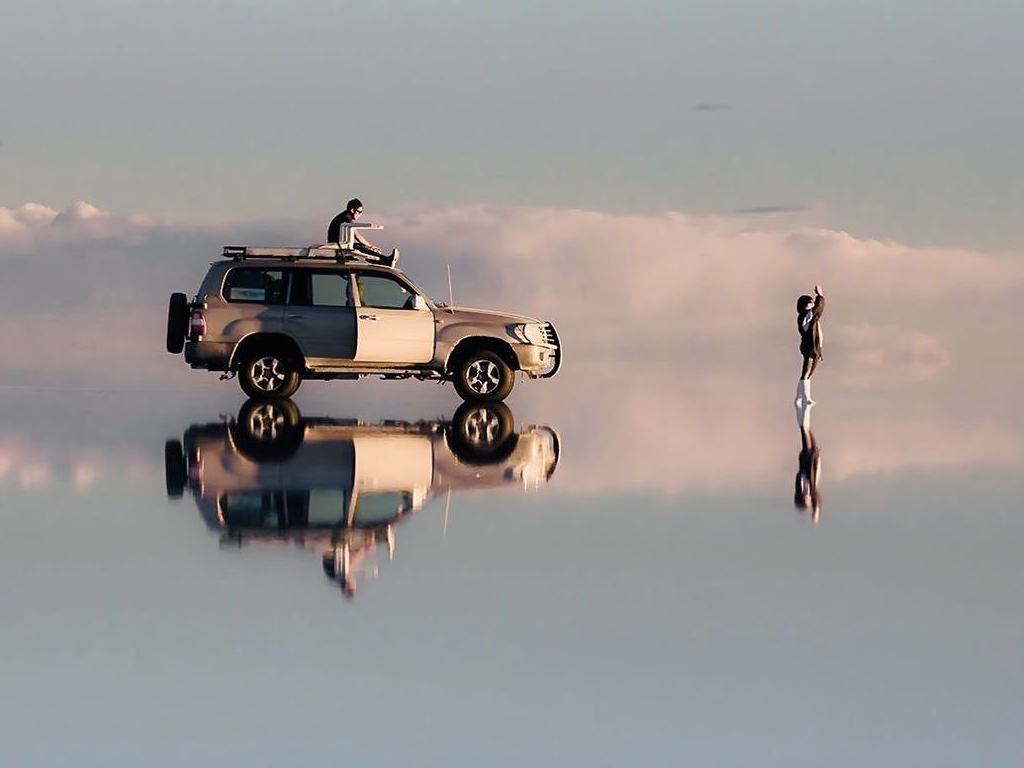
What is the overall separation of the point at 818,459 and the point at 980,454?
2396 millimetres

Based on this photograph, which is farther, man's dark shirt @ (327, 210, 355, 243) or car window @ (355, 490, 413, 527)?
man's dark shirt @ (327, 210, 355, 243)

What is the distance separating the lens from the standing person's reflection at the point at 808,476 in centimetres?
1552

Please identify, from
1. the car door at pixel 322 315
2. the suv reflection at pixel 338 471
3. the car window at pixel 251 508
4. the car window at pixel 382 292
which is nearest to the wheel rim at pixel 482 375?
the car window at pixel 382 292

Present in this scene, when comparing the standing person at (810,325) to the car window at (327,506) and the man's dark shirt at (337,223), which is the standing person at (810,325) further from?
the car window at (327,506)

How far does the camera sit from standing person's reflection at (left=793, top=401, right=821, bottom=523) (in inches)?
611

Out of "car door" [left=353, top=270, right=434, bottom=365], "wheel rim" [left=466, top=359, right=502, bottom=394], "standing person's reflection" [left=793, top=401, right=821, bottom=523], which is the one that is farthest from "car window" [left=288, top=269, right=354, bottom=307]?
"standing person's reflection" [left=793, top=401, right=821, bottom=523]

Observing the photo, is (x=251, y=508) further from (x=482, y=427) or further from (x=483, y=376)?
(x=483, y=376)

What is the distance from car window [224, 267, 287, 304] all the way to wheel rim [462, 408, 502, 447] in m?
3.28

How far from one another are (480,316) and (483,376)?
92cm

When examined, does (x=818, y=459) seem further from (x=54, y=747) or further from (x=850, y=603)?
(x=54, y=747)

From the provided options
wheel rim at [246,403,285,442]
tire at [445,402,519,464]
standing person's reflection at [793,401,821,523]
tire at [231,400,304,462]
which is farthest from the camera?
wheel rim at [246,403,285,442]

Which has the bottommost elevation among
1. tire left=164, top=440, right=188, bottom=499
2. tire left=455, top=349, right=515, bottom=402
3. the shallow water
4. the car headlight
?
the shallow water

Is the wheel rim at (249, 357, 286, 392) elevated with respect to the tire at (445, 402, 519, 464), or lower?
elevated

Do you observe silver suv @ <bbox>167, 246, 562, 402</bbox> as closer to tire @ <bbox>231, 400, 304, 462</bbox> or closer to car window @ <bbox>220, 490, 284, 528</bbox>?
tire @ <bbox>231, 400, 304, 462</bbox>
